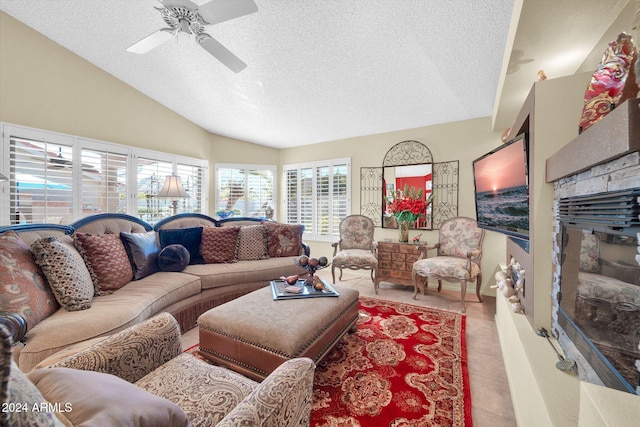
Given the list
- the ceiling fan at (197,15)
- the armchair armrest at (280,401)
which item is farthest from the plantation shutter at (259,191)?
the armchair armrest at (280,401)

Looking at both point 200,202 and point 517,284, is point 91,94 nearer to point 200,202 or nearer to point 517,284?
point 200,202

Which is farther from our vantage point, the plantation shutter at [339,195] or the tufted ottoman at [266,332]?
the plantation shutter at [339,195]

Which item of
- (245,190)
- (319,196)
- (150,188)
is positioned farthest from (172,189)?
(319,196)

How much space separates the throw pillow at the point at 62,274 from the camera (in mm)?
1569

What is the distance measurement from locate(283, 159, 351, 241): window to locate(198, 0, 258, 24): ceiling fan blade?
2953 mm

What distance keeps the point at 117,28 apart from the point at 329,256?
4153 millimetres

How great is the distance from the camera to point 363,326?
7.92 feet

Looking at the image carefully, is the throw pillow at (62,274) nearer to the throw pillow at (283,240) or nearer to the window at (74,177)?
the window at (74,177)

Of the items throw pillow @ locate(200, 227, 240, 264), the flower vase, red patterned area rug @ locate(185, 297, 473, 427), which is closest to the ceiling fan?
throw pillow @ locate(200, 227, 240, 264)

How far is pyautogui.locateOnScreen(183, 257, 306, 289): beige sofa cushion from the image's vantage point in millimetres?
2580

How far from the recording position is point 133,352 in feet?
3.43

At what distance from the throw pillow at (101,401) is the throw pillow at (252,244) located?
2.55 metres

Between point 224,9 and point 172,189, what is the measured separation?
218 centimetres

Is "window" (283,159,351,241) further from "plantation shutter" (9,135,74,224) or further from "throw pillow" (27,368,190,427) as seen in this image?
"throw pillow" (27,368,190,427)
